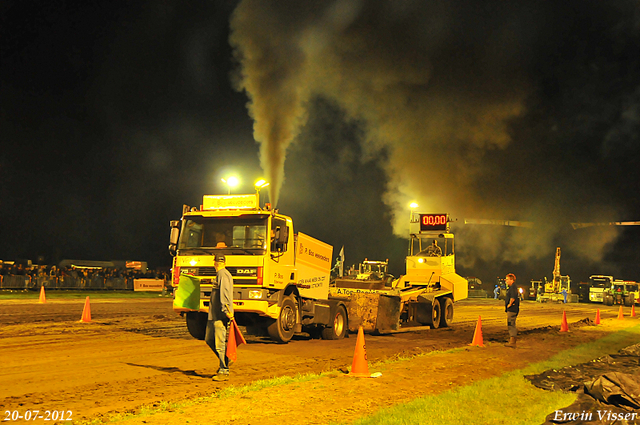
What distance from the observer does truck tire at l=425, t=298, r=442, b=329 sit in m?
19.2

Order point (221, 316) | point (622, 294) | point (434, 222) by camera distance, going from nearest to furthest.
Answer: point (221, 316) → point (434, 222) → point (622, 294)

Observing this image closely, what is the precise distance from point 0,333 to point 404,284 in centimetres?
Result: 1451

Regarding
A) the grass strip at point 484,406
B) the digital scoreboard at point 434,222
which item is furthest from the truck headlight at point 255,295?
the digital scoreboard at point 434,222

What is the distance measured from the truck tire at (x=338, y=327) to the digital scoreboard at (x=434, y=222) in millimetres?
9045

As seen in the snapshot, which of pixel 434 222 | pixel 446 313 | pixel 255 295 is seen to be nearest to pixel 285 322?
pixel 255 295

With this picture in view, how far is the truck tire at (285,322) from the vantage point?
12789 millimetres

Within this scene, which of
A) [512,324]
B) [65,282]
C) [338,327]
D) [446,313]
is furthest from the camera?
[65,282]

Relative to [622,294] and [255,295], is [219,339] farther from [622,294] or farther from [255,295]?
[622,294]

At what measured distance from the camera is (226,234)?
505 inches

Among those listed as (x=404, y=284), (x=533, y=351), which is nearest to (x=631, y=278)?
(x=404, y=284)

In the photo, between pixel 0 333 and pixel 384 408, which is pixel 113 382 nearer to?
pixel 384 408

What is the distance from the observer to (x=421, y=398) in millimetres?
7207

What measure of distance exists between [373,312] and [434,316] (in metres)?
4.03

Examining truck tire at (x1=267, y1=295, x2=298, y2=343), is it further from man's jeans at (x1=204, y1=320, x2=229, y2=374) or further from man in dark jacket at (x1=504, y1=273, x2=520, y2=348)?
man in dark jacket at (x1=504, y1=273, x2=520, y2=348)
